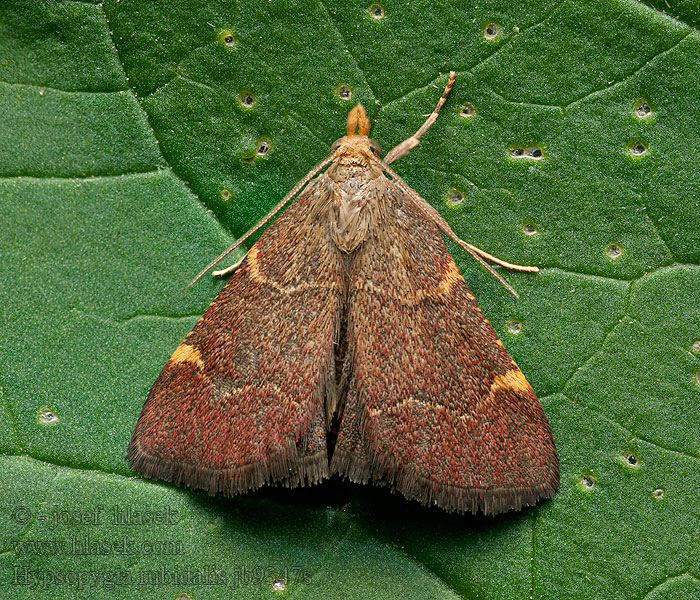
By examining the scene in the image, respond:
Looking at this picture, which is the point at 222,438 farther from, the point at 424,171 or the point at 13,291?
the point at 424,171

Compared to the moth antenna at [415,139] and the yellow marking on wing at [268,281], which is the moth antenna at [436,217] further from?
the yellow marking on wing at [268,281]

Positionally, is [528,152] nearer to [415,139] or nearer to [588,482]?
[415,139]

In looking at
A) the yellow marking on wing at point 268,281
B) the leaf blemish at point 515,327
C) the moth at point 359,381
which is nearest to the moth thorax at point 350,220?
the moth at point 359,381

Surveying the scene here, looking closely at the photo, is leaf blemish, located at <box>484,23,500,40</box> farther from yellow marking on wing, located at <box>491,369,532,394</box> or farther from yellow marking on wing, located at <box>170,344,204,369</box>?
yellow marking on wing, located at <box>170,344,204,369</box>

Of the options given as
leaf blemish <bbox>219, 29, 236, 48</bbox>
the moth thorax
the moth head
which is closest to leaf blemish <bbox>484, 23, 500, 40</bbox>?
the moth head

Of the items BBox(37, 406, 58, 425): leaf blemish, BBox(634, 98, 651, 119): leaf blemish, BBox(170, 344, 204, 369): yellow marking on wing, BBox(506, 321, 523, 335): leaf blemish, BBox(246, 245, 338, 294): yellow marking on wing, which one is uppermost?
BBox(634, 98, 651, 119): leaf blemish

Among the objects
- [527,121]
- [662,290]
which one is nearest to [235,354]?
[527,121]
